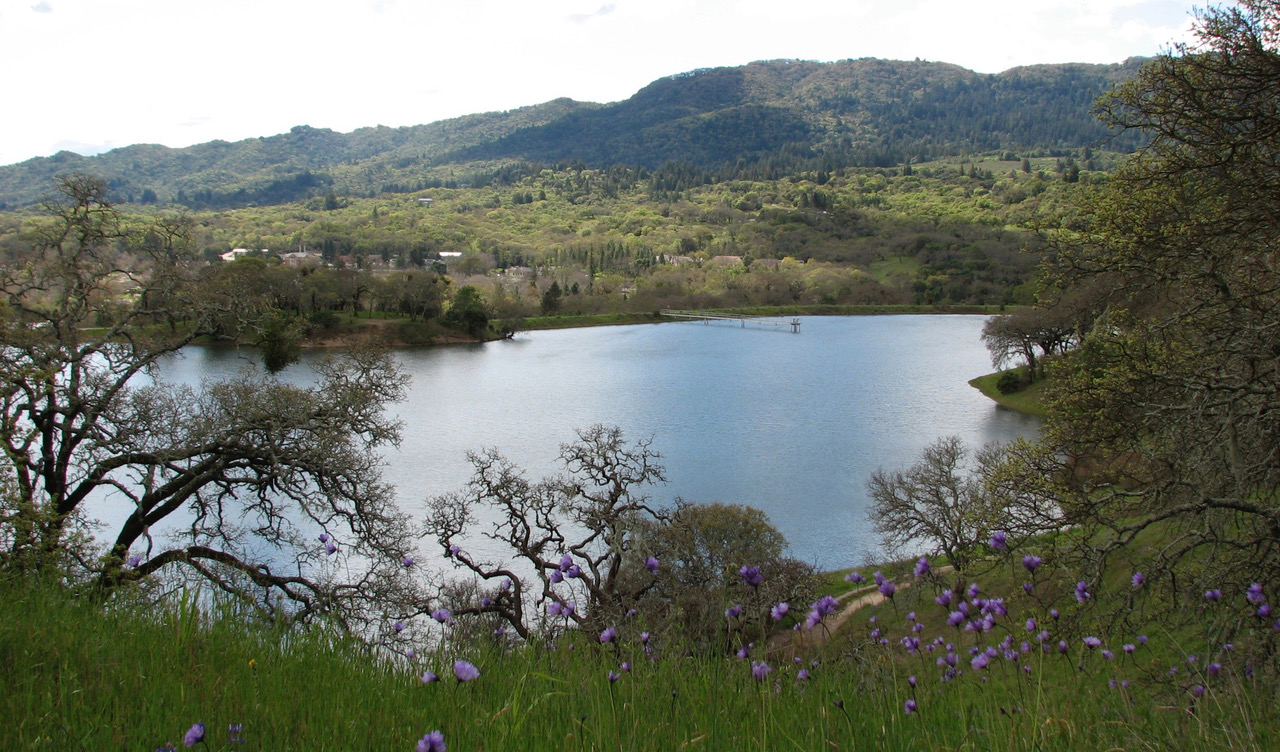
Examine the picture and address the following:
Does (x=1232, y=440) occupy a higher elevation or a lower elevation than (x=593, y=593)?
higher

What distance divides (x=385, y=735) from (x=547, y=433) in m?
29.3

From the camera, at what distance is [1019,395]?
37.8m

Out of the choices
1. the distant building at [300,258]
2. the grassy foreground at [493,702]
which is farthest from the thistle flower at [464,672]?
the distant building at [300,258]

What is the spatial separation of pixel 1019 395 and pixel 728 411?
14976 mm

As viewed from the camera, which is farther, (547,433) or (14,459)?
(547,433)

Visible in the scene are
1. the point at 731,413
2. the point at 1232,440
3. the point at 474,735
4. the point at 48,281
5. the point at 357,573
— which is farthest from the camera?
the point at 731,413

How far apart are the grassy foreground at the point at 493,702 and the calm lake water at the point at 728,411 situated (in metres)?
14.6

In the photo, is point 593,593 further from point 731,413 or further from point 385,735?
point 731,413

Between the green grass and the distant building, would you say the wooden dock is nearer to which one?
the green grass

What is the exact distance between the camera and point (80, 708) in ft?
6.97

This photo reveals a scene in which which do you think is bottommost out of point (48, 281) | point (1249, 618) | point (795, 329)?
point (795, 329)

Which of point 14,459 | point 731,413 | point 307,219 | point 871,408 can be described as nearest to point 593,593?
point 14,459

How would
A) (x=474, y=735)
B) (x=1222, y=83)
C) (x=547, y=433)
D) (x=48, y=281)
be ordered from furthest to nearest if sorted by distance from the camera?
(x=547, y=433) < (x=48, y=281) < (x=1222, y=83) < (x=474, y=735)

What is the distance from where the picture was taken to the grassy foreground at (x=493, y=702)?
1.94 metres
